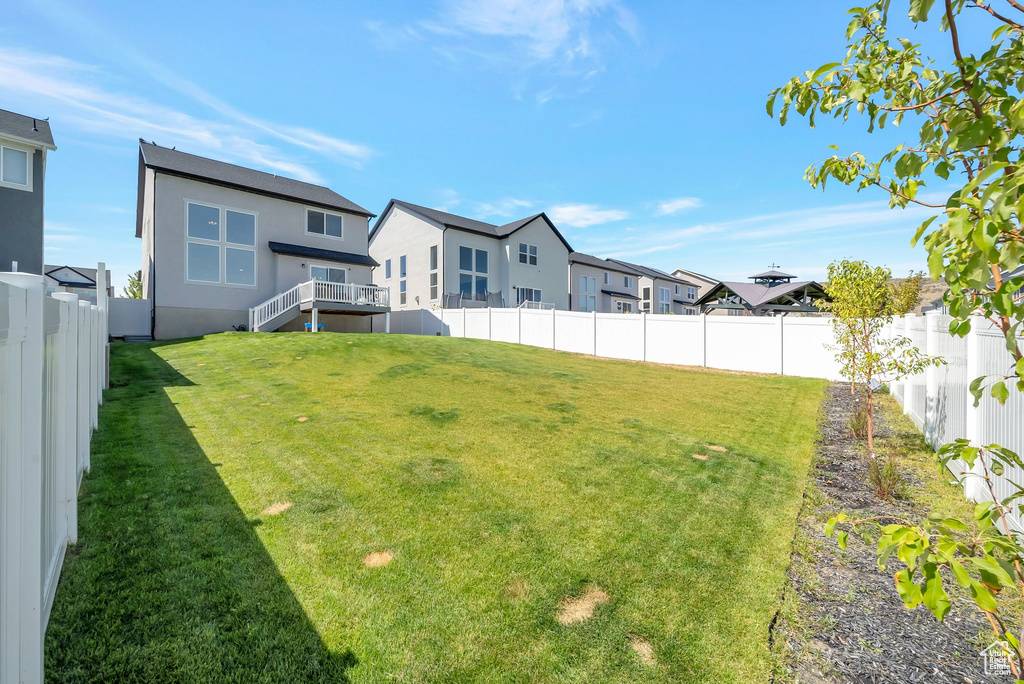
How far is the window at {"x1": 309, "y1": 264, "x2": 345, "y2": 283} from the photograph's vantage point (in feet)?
67.4

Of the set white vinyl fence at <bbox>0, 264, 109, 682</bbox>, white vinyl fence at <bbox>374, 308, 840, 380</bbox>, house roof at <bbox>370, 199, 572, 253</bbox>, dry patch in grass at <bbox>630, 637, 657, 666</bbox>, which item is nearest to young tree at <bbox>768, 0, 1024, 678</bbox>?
dry patch in grass at <bbox>630, 637, 657, 666</bbox>

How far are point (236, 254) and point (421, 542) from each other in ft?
64.7

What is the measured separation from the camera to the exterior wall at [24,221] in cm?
1502

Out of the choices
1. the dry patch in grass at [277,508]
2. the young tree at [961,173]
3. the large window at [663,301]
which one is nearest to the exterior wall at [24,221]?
the dry patch in grass at [277,508]

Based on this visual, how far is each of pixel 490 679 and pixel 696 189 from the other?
26.9m

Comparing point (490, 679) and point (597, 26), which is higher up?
point (597, 26)

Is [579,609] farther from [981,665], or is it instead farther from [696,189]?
[696,189]

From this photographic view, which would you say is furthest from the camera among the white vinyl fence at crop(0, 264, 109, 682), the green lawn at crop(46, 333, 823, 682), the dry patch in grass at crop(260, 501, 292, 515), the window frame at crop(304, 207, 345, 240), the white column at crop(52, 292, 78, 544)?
the window frame at crop(304, 207, 345, 240)

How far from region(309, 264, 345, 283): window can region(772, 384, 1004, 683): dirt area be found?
2073cm

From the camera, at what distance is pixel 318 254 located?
66.6 ft

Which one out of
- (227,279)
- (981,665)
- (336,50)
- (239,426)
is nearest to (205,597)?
(239,426)

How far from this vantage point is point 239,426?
21.7ft

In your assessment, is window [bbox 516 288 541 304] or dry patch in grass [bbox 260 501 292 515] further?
window [bbox 516 288 541 304]

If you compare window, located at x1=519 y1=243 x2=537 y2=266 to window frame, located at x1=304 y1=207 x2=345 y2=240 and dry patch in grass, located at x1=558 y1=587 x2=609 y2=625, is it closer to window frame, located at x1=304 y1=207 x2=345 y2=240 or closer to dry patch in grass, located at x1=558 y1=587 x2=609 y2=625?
window frame, located at x1=304 y1=207 x2=345 y2=240
